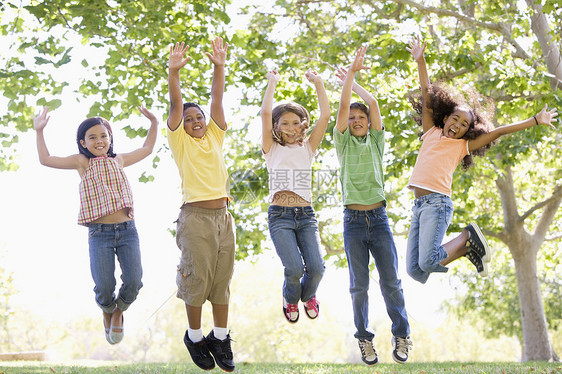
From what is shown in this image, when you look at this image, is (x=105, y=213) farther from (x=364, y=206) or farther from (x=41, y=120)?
(x=364, y=206)

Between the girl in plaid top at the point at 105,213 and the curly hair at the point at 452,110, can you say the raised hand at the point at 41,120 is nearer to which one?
the girl in plaid top at the point at 105,213

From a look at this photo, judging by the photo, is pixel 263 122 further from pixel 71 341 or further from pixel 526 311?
pixel 71 341

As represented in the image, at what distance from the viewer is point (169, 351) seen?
1704 inches

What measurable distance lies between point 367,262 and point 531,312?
10.6 m

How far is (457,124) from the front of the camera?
6008mm

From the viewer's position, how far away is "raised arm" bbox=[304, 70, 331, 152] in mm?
5629

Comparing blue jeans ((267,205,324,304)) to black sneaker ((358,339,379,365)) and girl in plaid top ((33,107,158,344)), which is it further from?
girl in plaid top ((33,107,158,344))

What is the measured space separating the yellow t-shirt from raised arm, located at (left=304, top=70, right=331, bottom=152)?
945 mm

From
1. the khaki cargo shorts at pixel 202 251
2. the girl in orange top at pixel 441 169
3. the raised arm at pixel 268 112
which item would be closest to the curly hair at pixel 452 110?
the girl in orange top at pixel 441 169

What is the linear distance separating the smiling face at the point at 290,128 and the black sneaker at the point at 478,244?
191 centimetres

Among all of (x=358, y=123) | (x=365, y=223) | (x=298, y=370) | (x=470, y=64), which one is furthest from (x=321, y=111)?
(x=470, y=64)

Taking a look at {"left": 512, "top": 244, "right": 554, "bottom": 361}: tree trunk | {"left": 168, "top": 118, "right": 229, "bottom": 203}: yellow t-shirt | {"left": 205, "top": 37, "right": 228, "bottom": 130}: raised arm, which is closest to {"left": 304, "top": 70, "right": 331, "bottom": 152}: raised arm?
{"left": 205, "top": 37, "right": 228, "bottom": 130}: raised arm

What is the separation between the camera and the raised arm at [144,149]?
6.02m

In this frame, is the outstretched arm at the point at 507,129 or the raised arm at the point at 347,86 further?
the outstretched arm at the point at 507,129
